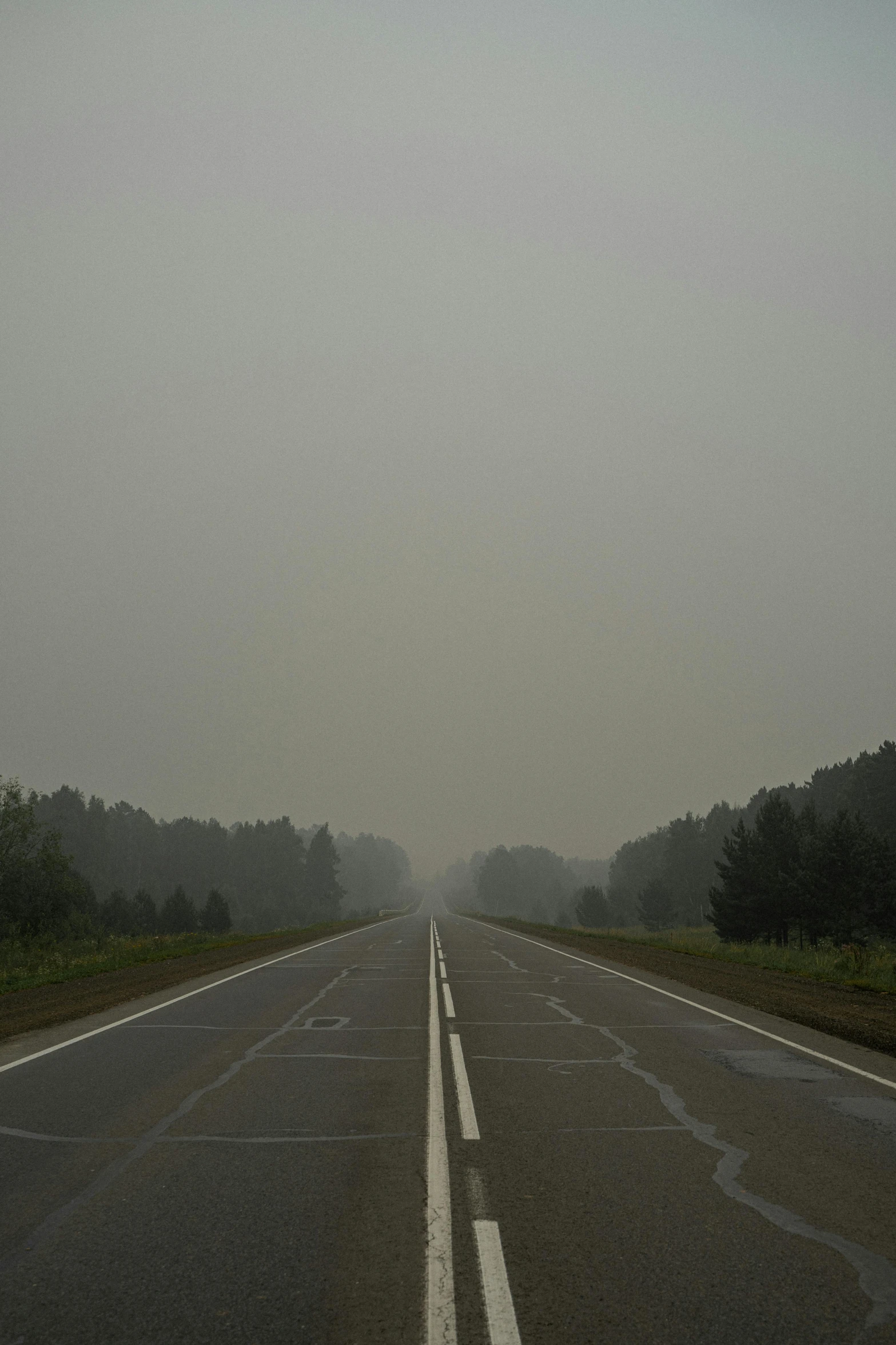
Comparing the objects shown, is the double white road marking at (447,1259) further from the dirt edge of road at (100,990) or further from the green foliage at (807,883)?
the green foliage at (807,883)

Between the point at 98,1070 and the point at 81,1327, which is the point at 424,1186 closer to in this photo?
the point at 81,1327

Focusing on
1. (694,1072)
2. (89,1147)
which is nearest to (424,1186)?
(89,1147)

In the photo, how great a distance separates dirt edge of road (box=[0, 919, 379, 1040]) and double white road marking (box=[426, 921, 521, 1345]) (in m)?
7.14

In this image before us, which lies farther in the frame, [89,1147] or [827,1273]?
[89,1147]

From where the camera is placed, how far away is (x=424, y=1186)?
5.01m

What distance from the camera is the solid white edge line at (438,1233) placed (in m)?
3.41

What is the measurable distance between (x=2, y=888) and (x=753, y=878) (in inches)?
1798

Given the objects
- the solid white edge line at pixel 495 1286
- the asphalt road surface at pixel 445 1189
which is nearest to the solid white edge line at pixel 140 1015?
the asphalt road surface at pixel 445 1189

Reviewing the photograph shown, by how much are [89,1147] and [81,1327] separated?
8.71ft

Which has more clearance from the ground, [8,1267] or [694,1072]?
[8,1267]

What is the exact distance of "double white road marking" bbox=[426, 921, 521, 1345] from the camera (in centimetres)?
337

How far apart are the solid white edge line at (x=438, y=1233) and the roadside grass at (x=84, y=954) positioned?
43.2 ft

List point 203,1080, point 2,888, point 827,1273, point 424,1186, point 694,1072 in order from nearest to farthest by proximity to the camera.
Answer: point 827,1273
point 424,1186
point 203,1080
point 694,1072
point 2,888

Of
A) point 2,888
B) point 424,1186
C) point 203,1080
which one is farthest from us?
point 2,888
